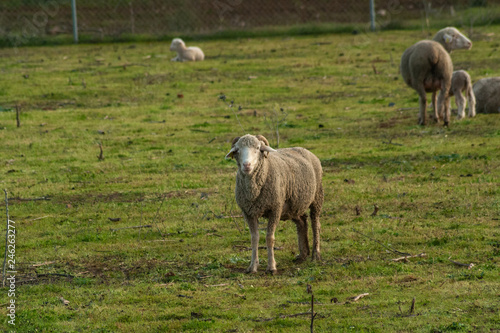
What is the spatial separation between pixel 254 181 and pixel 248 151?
388 millimetres

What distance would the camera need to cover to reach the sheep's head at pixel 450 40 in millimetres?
16812

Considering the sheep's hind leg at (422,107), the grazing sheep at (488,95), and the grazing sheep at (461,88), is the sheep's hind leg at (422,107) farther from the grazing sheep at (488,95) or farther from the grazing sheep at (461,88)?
the grazing sheep at (488,95)

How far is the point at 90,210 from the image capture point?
432 inches

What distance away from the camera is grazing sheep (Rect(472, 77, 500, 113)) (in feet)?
54.2

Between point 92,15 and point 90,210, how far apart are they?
790 inches

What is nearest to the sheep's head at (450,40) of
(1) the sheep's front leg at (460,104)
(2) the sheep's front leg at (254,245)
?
(1) the sheep's front leg at (460,104)

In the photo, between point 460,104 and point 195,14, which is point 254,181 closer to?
point 460,104

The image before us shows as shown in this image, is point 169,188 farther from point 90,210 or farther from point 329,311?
point 329,311

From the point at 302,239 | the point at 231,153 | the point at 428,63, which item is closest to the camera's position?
the point at 231,153

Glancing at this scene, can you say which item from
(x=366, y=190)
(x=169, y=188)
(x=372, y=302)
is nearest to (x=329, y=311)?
(x=372, y=302)

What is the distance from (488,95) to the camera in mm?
16578

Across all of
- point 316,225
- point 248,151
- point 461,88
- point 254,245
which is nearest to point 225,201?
point 316,225

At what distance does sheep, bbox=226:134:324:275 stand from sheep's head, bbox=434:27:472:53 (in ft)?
31.3

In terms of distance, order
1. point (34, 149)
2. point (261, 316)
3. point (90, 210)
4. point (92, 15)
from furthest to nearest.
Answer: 1. point (92, 15)
2. point (34, 149)
3. point (90, 210)
4. point (261, 316)
